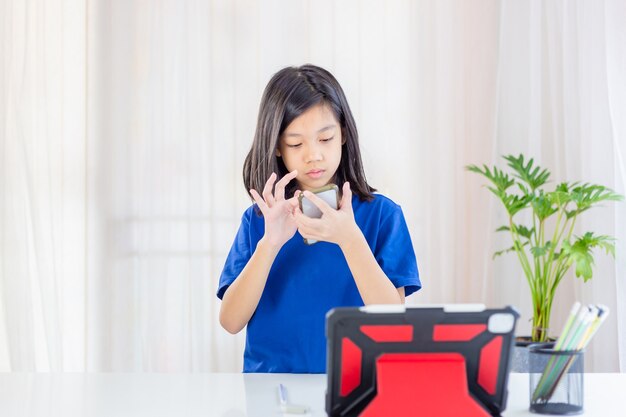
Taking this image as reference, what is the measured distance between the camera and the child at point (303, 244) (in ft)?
4.68

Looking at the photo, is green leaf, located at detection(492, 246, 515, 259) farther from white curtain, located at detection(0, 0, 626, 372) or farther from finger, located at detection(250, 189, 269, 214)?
finger, located at detection(250, 189, 269, 214)

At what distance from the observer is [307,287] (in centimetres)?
152

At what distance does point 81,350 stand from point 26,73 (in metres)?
1.17

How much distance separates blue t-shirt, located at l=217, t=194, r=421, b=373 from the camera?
1.49m

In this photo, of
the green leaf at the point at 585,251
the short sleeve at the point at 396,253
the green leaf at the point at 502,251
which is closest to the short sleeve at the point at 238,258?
the short sleeve at the point at 396,253

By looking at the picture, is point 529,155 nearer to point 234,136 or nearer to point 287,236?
point 234,136

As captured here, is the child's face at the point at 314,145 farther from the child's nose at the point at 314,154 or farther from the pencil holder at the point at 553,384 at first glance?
the pencil holder at the point at 553,384

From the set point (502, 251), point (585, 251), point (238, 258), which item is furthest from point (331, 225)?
point (502, 251)

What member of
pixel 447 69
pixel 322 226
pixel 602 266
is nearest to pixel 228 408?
pixel 322 226

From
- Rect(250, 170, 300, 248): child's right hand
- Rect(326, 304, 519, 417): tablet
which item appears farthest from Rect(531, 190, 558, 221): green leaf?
Rect(326, 304, 519, 417): tablet

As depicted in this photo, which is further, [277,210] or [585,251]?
[585,251]

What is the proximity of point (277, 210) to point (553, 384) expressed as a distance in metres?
0.60

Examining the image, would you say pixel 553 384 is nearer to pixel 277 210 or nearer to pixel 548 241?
pixel 277 210

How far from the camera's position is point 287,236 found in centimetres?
146
